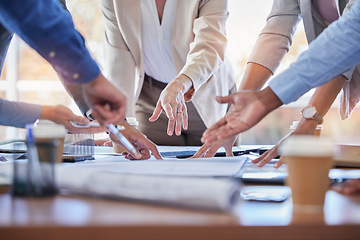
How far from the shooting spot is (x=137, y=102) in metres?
2.34

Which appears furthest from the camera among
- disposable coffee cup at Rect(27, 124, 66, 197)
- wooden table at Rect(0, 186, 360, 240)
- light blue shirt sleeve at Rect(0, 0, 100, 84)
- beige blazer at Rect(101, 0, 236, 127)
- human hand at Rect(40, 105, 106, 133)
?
beige blazer at Rect(101, 0, 236, 127)

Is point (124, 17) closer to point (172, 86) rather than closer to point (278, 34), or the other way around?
point (172, 86)

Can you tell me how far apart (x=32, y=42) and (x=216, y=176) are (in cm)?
52

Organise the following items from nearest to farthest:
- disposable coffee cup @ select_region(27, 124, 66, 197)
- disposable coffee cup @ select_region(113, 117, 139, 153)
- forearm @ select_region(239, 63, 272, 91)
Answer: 1. disposable coffee cup @ select_region(27, 124, 66, 197)
2. disposable coffee cup @ select_region(113, 117, 139, 153)
3. forearm @ select_region(239, 63, 272, 91)

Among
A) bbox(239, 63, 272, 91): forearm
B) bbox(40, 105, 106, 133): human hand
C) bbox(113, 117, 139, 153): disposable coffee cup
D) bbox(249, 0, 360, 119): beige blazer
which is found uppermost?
bbox(249, 0, 360, 119): beige blazer

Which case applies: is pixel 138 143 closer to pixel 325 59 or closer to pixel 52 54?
pixel 52 54

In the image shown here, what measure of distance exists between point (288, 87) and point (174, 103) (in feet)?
2.13

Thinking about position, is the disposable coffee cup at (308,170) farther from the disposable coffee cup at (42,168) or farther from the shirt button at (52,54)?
the shirt button at (52,54)

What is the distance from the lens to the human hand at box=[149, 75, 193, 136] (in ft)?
5.41

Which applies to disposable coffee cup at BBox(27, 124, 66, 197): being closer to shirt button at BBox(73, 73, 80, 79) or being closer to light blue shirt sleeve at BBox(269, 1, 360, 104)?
shirt button at BBox(73, 73, 80, 79)

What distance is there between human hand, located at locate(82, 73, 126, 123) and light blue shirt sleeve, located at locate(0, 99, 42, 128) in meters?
0.40

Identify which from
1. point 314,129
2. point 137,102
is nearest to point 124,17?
point 137,102

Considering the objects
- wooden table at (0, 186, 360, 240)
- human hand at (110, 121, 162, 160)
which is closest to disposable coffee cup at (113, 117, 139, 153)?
human hand at (110, 121, 162, 160)

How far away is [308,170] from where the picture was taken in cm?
63
